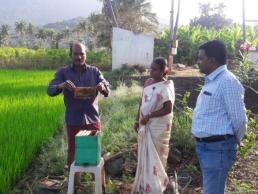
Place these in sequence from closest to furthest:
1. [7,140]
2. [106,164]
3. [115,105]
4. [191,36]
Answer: [106,164], [7,140], [115,105], [191,36]

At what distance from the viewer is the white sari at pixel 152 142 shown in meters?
3.93

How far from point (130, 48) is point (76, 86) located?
10133mm

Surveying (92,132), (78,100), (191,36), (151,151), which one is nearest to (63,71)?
(78,100)

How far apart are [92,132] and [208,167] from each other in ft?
5.00

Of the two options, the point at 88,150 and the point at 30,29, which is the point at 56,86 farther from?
the point at 30,29

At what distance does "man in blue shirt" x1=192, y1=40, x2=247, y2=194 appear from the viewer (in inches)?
106

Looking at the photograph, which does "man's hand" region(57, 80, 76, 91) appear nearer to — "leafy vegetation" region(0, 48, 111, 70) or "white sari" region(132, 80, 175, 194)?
"white sari" region(132, 80, 175, 194)

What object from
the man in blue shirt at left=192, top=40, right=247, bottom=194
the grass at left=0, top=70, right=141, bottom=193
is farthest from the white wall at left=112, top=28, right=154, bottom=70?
the man in blue shirt at left=192, top=40, right=247, bottom=194

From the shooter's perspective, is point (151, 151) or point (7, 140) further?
point (7, 140)

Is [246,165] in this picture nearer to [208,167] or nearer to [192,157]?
[192,157]

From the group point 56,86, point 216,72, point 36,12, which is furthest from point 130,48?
point 36,12

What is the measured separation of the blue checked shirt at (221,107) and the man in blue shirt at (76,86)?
1505 millimetres

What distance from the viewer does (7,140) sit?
18.1ft

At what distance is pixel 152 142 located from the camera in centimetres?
398
